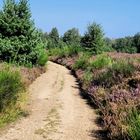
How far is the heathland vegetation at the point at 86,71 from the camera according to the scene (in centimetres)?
1130

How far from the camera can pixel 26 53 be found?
2555 centimetres

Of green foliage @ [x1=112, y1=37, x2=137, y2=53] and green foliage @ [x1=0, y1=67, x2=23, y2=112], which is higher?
green foliage @ [x1=112, y1=37, x2=137, y2=53]

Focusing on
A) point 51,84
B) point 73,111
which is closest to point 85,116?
point 73,111

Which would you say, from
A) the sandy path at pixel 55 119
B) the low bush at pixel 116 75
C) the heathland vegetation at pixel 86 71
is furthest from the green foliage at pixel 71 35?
the low bush at pixel 116 75

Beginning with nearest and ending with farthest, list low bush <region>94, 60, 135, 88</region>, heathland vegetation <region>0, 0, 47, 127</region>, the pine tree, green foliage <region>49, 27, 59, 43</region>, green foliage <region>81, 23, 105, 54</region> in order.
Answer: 1. low bush <region>94, 60, 135, 88</region>
2. heathland vegetation <region>0, 0, 47, 127</region>
3. green foliage <region>81, 23, 105, 54</region>
4. the pine tree
5. green foliage <region>49, 27, 59, 43</region>

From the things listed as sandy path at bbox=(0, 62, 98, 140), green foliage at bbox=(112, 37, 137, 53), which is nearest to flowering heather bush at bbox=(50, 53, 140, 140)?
sandy path at bbox=(0, 62, 98, 140)

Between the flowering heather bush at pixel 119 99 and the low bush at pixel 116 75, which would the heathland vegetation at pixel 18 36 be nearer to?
the flowering heather bush at pixel 119 99

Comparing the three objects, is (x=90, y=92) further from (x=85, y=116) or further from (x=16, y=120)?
(x=16, y=120)

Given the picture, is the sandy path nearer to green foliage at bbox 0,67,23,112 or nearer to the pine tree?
green foliage at bbox 0,67,23,112

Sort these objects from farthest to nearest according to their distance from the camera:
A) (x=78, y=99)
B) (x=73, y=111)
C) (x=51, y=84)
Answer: (x=51, y=84) → (x=78, y=99) → (x=73, y=111)

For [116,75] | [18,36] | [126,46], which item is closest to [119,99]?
[116,75]

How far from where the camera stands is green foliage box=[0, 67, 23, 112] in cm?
1234

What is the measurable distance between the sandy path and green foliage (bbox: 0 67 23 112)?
811 mm

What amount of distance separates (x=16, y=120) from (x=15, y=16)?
44.1ft
